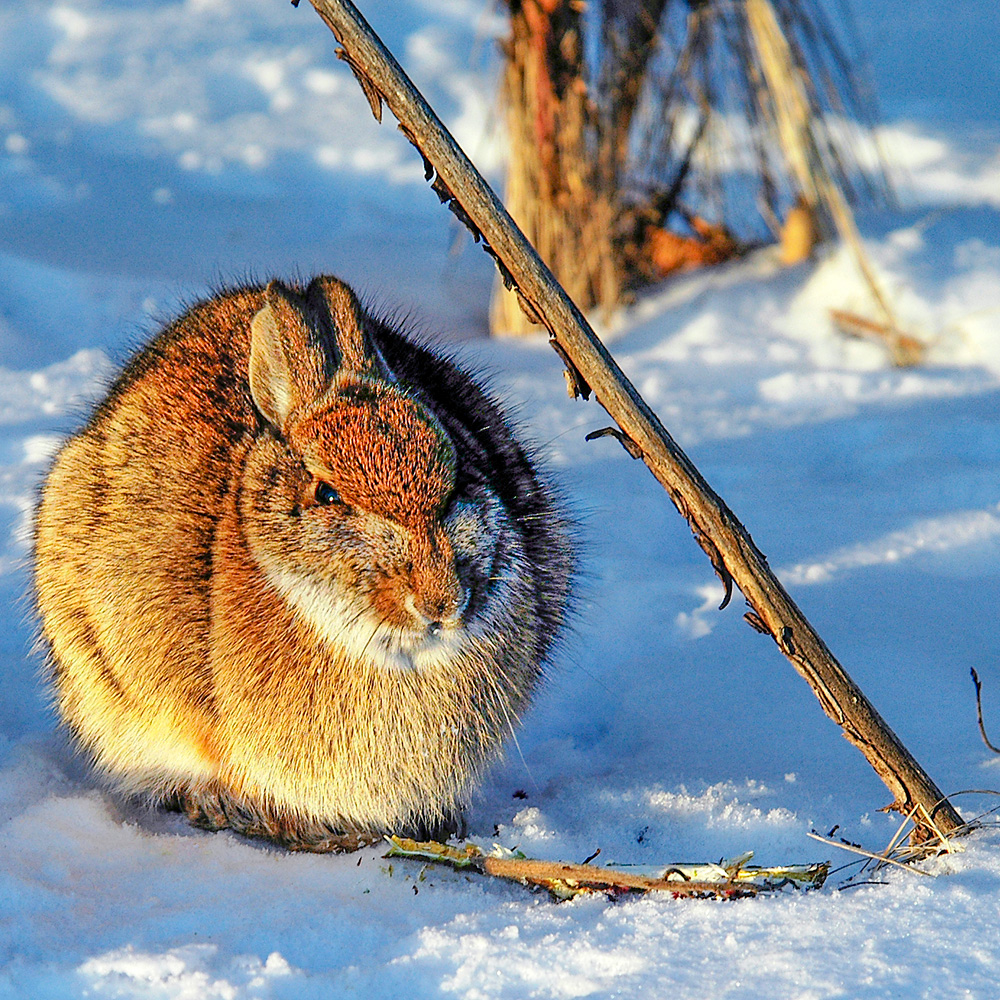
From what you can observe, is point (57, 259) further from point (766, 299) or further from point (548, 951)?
point (548, 951)

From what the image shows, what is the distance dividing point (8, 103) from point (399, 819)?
5.05m

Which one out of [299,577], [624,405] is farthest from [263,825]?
[624,405]

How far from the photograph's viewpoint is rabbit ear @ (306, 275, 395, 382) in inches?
90.0

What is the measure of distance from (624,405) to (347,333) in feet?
1.77

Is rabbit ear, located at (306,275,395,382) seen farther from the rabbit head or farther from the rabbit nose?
the rabbit nose

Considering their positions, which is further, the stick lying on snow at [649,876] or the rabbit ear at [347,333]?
the rabbit ear at [347,333]

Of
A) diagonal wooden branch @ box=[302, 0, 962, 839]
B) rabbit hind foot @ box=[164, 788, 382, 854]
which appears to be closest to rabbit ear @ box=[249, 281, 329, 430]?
diagonal wooden branch @ box=[302, 0, 962, 839]

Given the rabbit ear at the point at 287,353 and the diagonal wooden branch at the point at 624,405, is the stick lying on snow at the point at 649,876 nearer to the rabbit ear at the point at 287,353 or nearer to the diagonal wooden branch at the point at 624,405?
the diagonal wooden branch at the point at 624,405

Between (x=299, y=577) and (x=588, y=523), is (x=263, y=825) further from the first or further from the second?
(x=588, y=523)

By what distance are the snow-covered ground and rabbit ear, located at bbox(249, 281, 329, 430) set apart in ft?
2.44

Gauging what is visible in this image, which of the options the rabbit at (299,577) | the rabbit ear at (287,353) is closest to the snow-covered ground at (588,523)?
the rabbit at (299,577)

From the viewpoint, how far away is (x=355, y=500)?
7.02 feet

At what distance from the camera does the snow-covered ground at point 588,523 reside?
1.93 metres

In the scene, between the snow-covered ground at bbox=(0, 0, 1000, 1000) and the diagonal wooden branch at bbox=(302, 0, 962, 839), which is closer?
the snow-covered ground at bbox=(0, 0, 1000, 1000)
